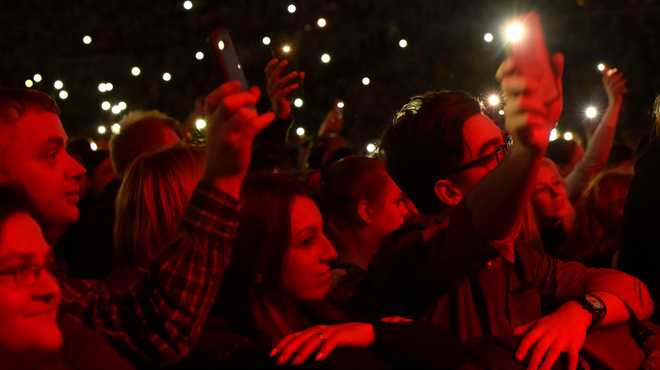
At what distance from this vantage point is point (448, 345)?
56.2 inches

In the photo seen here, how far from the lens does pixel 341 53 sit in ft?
32.0

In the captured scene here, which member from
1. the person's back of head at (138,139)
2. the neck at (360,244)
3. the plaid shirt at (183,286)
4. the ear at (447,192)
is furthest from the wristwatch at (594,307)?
the person's back of head at (138,139)

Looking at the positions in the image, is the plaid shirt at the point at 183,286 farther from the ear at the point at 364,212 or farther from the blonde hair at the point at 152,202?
the ear at the point at 364,212

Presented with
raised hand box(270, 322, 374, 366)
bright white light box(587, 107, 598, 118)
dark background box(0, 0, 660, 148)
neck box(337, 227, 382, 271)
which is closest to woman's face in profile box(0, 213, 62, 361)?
raised hand box(270, 322, 374, 366)

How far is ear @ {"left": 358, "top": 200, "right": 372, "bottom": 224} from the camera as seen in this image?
3218 millimetres

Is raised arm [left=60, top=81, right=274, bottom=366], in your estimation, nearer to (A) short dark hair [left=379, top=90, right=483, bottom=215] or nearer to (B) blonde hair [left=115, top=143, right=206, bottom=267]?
(A) short dark hair [left=379, top=90, right=483, bottom=215]

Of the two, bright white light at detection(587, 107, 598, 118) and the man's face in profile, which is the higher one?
the man's face in profile

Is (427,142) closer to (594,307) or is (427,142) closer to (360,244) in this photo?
(594,307)

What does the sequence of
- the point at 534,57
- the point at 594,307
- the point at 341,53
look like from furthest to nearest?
the point at 341,53, the point at 594,307, the point at 534,57

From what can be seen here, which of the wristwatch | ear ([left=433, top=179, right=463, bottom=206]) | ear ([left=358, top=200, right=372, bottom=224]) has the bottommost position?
the wristwatch

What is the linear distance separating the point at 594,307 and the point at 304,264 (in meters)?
0.84

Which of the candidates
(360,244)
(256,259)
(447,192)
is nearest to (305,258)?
(256,259)

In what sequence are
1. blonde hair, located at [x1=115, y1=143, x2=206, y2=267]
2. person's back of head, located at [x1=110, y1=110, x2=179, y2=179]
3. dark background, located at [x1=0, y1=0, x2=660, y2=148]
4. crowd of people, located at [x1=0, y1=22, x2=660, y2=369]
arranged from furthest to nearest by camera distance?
1. dark background, located at [x1=0, y1=0, x2=660, y2=148]
2. person's back of head, located at [x1=110, y1=110, x2=179, y2=179]
3. blonde hair, located at [x1=115, y1=143, x2=206, y2=267]
4. crowd of people, located at [x1=0, y1=22, x2=660, y2=369]

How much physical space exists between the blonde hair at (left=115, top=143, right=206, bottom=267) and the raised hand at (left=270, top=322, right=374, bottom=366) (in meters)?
1.10
